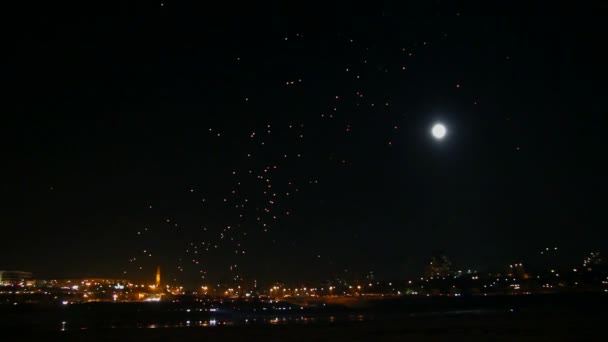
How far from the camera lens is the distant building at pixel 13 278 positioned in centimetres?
15525

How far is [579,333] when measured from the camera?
28812mm

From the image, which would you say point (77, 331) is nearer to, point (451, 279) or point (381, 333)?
point (381, 333)

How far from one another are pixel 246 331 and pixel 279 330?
2125mm

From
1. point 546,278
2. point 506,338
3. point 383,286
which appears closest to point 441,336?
point 506,338

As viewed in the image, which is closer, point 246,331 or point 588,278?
point 246,331

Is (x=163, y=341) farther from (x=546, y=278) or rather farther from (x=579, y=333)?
(x=546, y=278)

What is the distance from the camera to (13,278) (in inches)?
6319

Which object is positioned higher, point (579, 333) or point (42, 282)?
point (42, 282)

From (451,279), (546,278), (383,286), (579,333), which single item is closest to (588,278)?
(546,278)

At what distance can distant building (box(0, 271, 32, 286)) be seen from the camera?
509ft

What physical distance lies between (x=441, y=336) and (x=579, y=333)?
740cm

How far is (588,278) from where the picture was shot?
138750mm

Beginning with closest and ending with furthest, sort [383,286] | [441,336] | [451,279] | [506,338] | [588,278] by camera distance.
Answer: [506,338] < [441,336] < [588,278] < [451,279] < [383,286]

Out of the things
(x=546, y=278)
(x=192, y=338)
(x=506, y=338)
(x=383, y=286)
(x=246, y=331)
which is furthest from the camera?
(x=383, y=286)
